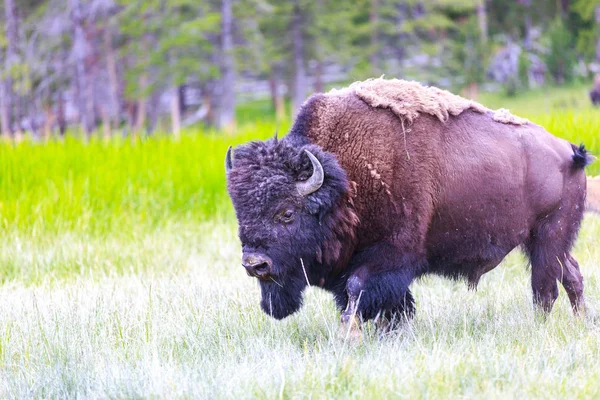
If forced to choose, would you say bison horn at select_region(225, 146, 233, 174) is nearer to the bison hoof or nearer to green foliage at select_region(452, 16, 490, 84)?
the bison hoof

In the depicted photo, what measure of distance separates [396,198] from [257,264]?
99 cm

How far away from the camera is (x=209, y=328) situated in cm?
523

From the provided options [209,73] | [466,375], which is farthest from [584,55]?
[466,375]

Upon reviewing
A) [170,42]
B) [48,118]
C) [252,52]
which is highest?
[170,42]

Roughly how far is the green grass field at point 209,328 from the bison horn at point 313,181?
0.85 m

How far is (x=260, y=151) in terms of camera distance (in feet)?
16.5

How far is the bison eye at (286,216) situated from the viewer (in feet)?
16.1

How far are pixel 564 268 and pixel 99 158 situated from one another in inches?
305

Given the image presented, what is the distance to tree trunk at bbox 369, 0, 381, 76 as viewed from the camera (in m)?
31.0

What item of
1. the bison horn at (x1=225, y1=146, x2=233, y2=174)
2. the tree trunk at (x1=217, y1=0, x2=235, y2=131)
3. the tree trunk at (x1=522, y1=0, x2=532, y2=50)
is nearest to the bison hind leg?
the bison horn at (x1=225, y1=146, x2=233, y2=174)

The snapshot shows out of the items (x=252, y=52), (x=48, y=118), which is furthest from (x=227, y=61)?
(x=48, y=118)

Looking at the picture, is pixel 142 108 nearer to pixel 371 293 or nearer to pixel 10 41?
pixel 10 41

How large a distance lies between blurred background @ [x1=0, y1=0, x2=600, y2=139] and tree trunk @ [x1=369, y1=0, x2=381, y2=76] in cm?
6

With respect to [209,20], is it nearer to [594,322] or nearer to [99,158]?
[99,158]
